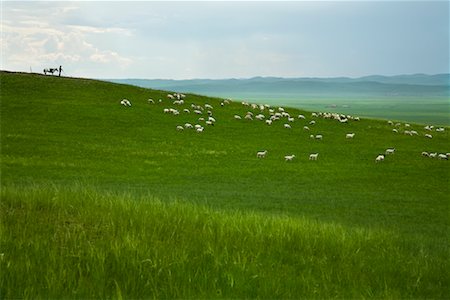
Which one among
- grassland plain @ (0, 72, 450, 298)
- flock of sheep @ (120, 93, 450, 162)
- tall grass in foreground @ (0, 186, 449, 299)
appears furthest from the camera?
flock of sheep @ (120, 93, 450, 162)

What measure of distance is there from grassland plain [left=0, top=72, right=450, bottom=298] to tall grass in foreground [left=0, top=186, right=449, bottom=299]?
0.12ft

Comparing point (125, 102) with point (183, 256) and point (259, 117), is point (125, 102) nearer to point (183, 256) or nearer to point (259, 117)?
point (259, 117)

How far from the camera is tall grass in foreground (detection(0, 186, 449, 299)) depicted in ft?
26.2

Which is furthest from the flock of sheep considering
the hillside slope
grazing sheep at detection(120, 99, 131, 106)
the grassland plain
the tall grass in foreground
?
the tall grass in foreground

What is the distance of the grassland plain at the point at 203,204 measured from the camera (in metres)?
8.47

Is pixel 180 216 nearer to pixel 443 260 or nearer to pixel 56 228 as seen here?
pixel 56 228

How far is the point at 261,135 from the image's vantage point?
45.1 meters

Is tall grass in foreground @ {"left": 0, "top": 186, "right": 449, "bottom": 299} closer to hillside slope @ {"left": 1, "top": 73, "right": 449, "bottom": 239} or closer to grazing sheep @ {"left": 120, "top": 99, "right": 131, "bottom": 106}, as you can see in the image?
hillside slope @ {"left": 1, "top": 73, "right": 449, "bottom": 239}

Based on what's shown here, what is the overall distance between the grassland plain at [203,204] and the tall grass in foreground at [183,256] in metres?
0.04

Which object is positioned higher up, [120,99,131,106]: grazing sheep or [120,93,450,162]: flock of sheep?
[120,99,131,106]: grazing sheep

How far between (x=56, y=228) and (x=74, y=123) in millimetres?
34319

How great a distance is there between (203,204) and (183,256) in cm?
731

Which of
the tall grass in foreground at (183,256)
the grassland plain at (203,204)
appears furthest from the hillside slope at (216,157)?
the tall grass in foreground at (183,256)

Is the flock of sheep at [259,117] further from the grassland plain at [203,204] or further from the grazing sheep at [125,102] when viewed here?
the grassland plain at [203,204]
